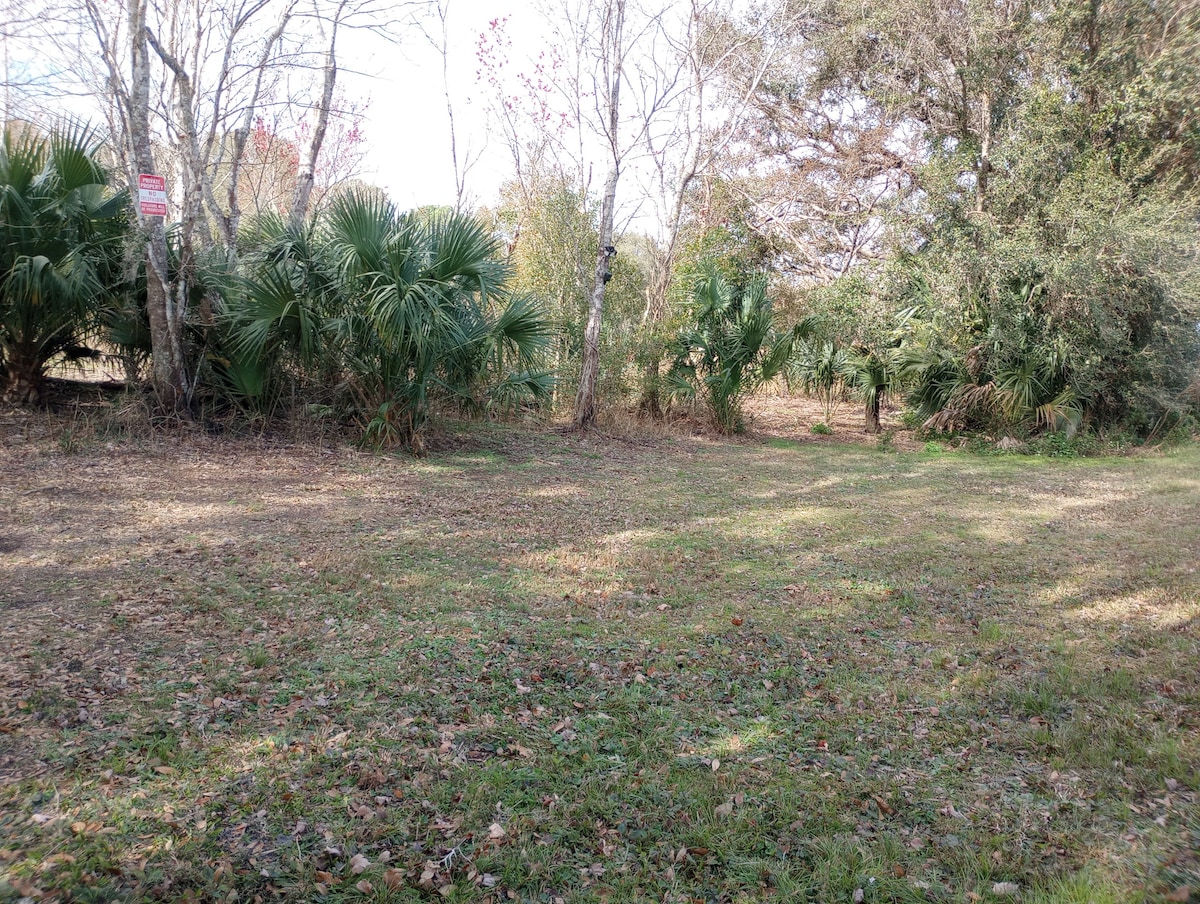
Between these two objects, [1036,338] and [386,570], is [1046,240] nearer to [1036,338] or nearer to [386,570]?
[1036,338]

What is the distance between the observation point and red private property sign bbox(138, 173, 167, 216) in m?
8.01

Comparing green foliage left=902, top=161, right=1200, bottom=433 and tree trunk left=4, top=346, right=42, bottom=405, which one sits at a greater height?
green foliage left=902, top=161, right=1200, bottom=433

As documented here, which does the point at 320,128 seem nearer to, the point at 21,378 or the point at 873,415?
the point at 21,378

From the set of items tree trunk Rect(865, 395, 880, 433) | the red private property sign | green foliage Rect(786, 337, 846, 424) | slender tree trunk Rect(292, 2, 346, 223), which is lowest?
tree trunk Rect(865, 395, 880, 433)

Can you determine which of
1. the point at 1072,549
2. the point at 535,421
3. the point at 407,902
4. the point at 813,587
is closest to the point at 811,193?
the point at 535,421

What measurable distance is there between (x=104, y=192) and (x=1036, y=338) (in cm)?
1340

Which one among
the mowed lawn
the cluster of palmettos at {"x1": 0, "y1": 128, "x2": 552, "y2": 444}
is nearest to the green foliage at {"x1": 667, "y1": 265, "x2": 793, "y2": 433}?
the cluster of palmettos at {"x1": 0, "y1": 128, "x2": 552, "y2": 444}

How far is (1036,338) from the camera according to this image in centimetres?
1321

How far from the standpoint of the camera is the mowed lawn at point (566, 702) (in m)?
2.90

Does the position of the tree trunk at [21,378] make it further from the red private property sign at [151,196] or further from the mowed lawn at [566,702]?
the red private property sign at [151,196]

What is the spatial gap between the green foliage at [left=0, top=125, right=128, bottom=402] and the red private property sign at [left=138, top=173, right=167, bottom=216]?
1.16 m

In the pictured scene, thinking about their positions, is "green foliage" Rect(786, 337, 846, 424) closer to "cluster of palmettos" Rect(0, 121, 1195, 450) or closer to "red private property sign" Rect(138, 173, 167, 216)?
"cluster of palmettos" Rect(0, 121, 1195, 450)

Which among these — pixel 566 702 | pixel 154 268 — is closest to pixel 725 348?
pixel 154 268

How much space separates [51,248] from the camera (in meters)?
8.48
